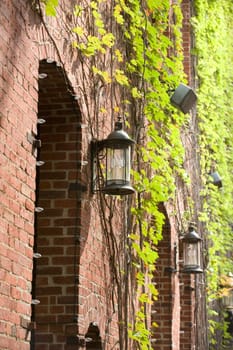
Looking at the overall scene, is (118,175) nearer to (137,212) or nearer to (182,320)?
(137,212)

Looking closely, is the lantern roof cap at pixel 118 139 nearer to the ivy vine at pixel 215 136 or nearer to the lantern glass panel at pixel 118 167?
the lantern glass panel at pixel 118 167

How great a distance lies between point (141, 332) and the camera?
27.7 ft

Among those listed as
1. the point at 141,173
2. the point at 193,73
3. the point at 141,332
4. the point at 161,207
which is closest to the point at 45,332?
the point at 141,332

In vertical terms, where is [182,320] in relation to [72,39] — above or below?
below

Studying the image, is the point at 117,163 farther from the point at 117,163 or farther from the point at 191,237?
the point at 191,237

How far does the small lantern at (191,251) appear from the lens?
11.6 m

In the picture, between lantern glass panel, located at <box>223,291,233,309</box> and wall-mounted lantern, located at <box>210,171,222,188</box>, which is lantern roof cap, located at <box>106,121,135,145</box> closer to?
wall-mounted lantern, located at <box>210,171,222,188</box>

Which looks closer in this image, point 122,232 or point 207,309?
point 122,232

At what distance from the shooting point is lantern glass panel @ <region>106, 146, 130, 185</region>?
7172 millimetres

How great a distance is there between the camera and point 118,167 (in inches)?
283

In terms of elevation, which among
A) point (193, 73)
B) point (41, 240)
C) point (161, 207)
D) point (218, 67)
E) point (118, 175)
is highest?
point (218, 67)

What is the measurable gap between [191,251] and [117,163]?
463 cm

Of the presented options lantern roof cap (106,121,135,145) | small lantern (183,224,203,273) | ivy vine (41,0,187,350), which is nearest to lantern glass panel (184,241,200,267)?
small lantern (183,224,203,273)

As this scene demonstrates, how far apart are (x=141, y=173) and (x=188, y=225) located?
3.90 m
